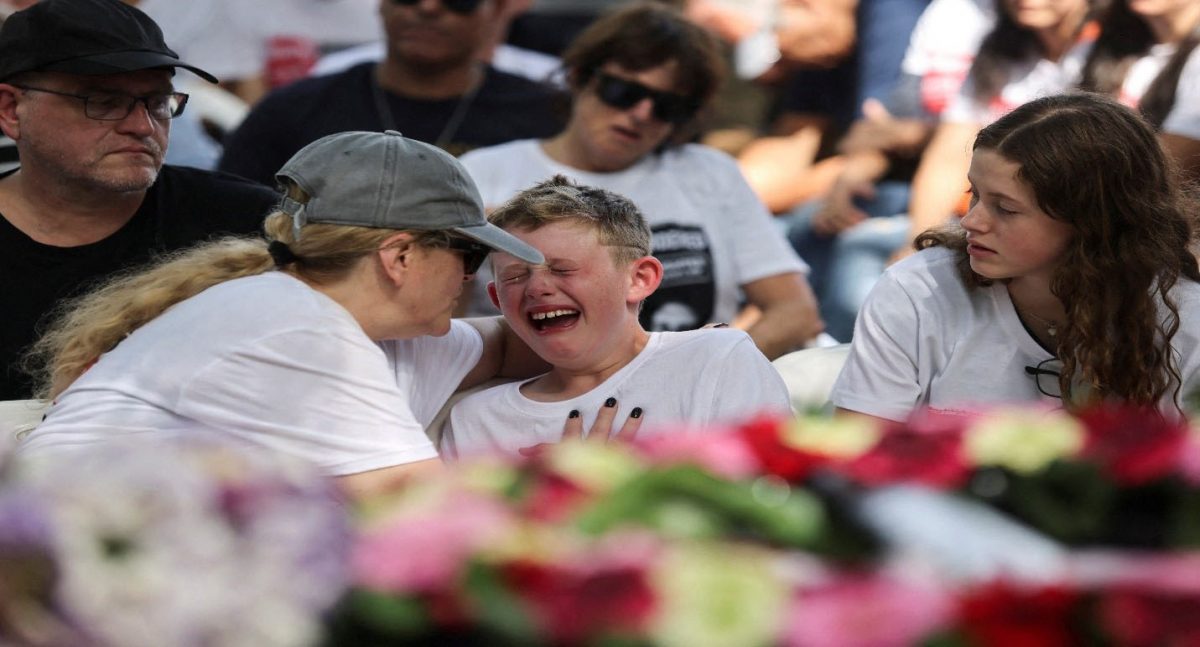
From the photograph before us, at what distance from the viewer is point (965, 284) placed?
2586 mm

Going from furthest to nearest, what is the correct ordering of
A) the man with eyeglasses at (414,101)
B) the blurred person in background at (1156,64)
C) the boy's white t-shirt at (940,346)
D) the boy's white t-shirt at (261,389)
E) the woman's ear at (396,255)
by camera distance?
the man with eyeglasses at (414,101) → the blurred person in background at (1156,64) → the boy's white t-shirt at (940,346) → the woman's ear at (396,255) → the boy's white t-shirt at (261,389)

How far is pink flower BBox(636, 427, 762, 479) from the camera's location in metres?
1.20

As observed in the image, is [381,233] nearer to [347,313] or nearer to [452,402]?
[347,313]

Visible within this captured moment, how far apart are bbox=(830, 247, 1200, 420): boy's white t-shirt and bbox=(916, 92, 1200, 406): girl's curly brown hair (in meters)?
0.08

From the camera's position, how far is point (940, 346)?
Result: 2.56m

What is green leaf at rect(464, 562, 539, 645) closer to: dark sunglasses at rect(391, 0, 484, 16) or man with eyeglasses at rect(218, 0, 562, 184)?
man with eyeglasses at rect(218, 0, 562, 184)

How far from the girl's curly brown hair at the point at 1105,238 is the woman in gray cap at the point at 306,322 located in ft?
2.86

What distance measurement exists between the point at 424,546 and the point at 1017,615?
16.9 inches

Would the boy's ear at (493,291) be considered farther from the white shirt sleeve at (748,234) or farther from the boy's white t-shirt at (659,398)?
the white shirt sleeve at (748,234)

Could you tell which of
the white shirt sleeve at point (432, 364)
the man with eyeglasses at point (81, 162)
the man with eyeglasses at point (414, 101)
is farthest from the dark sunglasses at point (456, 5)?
the white shirt sleeve at point (432, 364)

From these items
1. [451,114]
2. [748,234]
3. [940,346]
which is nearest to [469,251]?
[940,346]

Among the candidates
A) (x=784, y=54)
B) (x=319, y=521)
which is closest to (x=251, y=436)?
(x=319, y=521)

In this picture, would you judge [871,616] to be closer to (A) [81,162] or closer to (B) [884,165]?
(A) [81,162]

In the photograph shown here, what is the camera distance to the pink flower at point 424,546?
1.07 m
